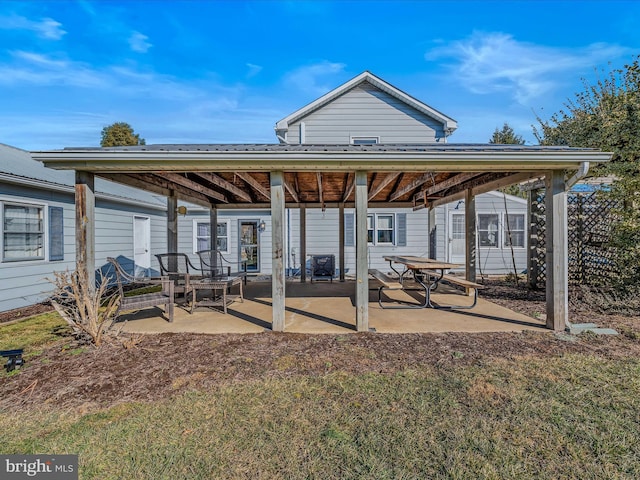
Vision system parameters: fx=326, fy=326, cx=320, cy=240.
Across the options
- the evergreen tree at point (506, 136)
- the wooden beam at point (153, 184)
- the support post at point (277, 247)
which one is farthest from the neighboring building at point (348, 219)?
the evergreen tree at point (506, 136)

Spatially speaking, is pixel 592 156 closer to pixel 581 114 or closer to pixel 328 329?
pixel 328 329

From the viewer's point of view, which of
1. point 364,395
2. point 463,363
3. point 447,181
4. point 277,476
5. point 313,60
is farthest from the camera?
point 313,60

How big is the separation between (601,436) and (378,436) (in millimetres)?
1530

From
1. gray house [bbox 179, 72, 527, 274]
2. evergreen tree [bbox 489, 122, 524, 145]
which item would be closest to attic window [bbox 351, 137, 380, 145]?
gray house [bbox 179, 72, 527, 274]

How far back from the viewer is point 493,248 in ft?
36.3

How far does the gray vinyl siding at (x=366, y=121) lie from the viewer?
34.7 ft

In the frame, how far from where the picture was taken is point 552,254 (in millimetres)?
4609

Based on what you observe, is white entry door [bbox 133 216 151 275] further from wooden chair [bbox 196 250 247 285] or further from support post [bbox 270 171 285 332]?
support post [bbox 270 171 285 332]

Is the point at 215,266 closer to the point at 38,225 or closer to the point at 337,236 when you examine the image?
the point at 38,225

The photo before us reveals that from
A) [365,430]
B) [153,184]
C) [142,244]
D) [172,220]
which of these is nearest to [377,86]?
[172,220]

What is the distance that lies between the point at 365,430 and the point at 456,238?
1000cm

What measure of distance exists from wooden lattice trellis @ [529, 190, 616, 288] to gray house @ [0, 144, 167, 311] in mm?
10271

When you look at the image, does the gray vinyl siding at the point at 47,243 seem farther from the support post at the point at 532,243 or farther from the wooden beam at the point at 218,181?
the support post at the point at 532,243

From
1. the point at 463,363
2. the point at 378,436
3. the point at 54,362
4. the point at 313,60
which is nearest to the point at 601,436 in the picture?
the point at 463,363
